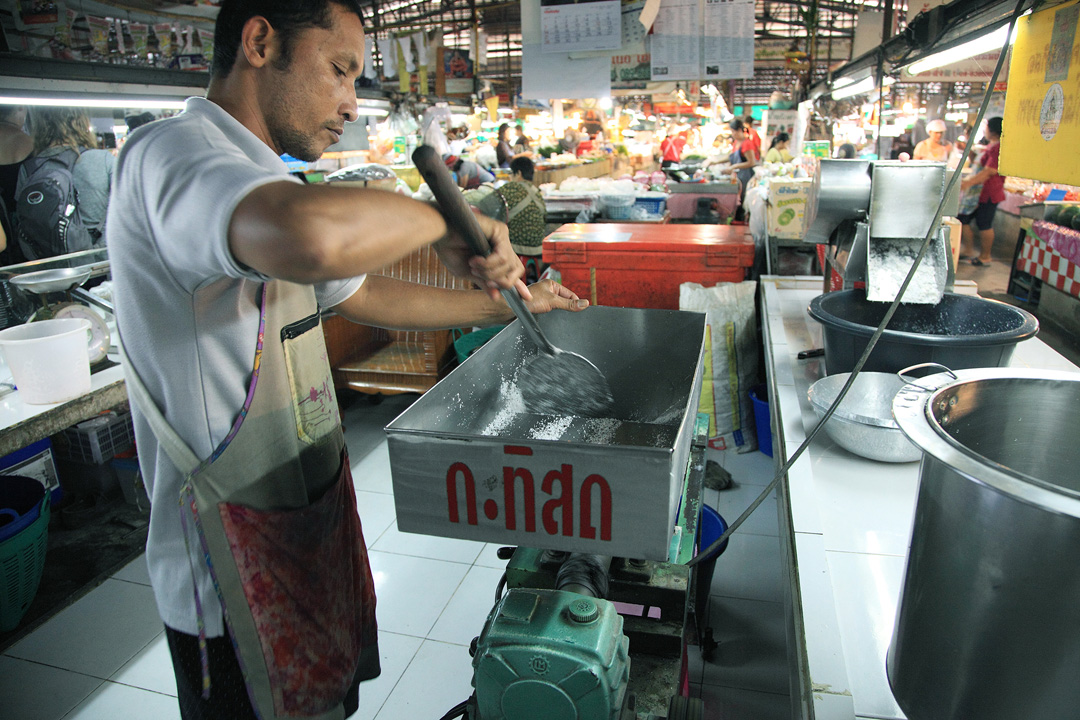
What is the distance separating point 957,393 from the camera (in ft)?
3.04

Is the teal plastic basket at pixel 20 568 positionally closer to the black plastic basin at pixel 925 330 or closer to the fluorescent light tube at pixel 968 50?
the black plastic basin at pixel 925 330

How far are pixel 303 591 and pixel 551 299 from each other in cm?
84

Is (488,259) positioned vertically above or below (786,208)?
above

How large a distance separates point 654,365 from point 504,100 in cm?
1520

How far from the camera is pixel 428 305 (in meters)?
1.48

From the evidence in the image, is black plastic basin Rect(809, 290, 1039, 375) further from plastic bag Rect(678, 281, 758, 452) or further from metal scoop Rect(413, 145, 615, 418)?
plastic bag Rect(678, 281, 758, 452)

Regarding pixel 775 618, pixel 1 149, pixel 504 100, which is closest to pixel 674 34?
pixel 775 618

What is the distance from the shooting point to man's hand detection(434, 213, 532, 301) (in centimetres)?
110

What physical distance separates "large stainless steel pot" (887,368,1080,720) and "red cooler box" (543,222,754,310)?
2.28m

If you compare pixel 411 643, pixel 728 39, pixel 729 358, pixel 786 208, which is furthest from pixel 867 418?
pixel 728 39

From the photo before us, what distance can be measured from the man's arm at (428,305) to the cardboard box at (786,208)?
2.55 metres

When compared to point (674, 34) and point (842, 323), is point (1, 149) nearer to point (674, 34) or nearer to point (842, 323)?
point (674, 34)

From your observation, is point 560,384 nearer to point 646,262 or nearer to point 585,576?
point 585,576

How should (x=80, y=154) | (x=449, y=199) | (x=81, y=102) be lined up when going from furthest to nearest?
(x=80, y=154)
(x=81, y=102)
(x=449, y=199)
